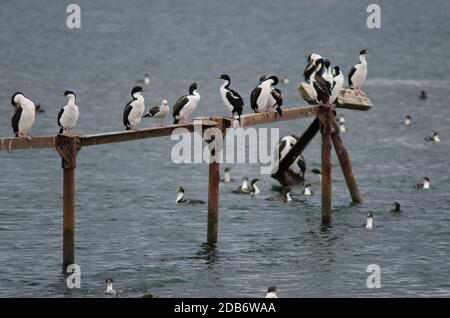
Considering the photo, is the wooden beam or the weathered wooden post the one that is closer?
the weathered wooden post

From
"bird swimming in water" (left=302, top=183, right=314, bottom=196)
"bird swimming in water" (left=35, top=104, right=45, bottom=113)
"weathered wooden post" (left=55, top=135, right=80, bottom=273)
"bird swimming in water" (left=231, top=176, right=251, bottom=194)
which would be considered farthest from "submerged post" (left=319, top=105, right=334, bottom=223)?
"bird swimming in water" (left=35, top=104, right=45, bottom=113)

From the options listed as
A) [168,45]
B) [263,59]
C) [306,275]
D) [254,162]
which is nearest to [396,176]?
[254,162]

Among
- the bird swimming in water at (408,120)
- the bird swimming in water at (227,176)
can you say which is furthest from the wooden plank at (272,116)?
the bird swimming in water at (408,120)

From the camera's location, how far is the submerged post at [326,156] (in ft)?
144

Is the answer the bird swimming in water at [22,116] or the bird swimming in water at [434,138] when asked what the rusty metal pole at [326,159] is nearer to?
the bird swimming in water at [22,116]

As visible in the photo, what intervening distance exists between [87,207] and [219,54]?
5171 centimetres

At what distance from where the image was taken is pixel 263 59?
96.4 metres

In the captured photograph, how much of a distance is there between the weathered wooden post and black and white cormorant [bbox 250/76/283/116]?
7.59 m

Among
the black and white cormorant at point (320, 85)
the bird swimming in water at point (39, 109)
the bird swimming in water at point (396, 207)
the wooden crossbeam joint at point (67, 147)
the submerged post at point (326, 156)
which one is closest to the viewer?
the wooden crossbeam joint at point (67, 147)

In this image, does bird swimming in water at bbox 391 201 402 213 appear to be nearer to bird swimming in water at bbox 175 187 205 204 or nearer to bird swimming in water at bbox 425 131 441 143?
bird swimming in water at bbox 175 187 205 204

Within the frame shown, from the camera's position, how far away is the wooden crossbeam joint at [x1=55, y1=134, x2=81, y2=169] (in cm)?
3506

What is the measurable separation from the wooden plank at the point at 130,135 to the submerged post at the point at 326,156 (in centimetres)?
701

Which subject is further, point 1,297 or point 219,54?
point 219,54

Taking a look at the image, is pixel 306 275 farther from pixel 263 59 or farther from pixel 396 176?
pixel 263 59
